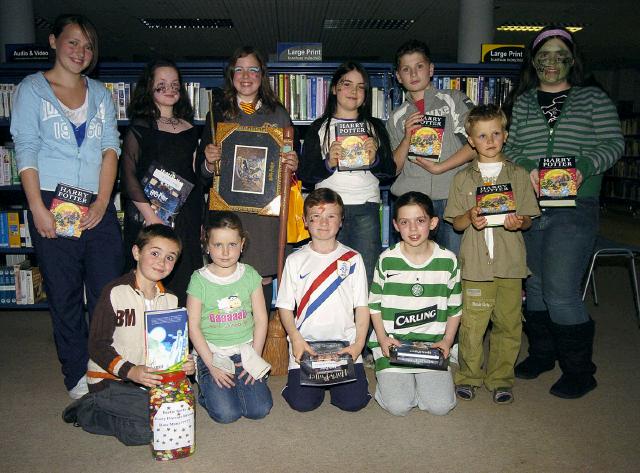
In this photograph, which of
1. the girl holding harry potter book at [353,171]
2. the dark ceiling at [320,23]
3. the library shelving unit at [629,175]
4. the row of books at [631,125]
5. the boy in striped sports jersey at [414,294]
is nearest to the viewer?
the boy in striped sports jersey at [414,294]

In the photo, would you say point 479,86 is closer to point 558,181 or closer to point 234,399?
point 558,181

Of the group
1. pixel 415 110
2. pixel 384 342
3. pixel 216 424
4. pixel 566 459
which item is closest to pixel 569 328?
pixel 566 459

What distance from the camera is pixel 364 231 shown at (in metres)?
3.12

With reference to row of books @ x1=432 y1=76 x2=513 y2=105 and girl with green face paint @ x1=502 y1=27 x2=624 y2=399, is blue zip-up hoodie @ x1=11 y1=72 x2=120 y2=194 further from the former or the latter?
row of books @ x1=432 y1=76 x2=513 y2=105

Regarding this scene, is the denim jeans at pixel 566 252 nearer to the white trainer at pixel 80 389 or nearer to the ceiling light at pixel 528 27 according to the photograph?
the white trainer at pixel 80 389

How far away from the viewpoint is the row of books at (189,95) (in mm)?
4238

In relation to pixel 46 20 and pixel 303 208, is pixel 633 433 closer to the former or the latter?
pixel 303 208

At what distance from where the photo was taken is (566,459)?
2.29 m

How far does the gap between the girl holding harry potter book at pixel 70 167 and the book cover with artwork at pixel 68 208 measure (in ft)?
0.11

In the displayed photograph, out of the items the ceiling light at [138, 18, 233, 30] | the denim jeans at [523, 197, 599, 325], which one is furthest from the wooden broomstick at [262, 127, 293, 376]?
the ceiling light at [138, 18, 233, 30]

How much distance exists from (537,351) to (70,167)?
2823 millimetres

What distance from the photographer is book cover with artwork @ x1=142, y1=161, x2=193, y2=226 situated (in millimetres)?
2955

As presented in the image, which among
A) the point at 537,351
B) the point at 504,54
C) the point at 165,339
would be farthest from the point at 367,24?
the point at 165,339

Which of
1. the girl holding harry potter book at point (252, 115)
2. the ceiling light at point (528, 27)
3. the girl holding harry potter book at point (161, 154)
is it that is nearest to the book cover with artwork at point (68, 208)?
the girl holding harry potter book at point (161, 154)
